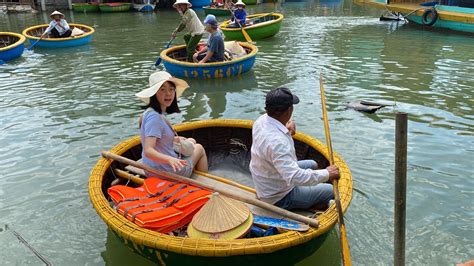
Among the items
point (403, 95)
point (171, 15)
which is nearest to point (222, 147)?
point (403, 95)

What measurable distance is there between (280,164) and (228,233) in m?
0.68

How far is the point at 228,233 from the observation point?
322 cm

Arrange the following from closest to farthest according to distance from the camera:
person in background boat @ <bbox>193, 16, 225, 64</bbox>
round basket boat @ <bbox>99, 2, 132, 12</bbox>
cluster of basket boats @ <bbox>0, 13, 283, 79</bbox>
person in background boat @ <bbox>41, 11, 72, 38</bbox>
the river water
Answer: 1. the river water
2. person in background boat @ <bbox>193, 16, 225, 64</bbox>
3. cluster of basket boats @ <bbox>0, 13, 283, 79</bbox>
4. person in background boat @ <bbox>41, 11, 72, 38</bbox>
5. round basket boat @ <bbox>99, 2, 132, 12</bbox>

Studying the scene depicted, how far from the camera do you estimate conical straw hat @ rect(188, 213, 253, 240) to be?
10.5ft

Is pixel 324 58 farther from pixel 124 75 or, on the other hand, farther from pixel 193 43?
pixel 124 75

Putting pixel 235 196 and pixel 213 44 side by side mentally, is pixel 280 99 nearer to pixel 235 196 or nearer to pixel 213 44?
pixel 235 196

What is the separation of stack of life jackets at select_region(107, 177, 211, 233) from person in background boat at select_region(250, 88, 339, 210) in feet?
1.80

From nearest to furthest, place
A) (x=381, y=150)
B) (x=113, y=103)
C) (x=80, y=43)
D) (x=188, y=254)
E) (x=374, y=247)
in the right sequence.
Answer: (x=188, y=254), (x=374, y=247), (x=381, y=150), (x=113, y=103), (x=80, y=43)

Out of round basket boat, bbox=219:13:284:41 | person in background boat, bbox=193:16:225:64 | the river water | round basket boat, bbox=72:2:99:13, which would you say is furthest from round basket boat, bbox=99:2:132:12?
person in background boat, bbox=193:16:225:64

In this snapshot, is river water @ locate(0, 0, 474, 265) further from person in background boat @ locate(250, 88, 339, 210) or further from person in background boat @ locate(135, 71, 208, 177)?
person in background boat @ locate(135, 71, 208, 177)

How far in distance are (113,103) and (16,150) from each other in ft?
7.78

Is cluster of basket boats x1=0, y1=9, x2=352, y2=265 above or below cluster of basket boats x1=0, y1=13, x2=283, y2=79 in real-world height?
below

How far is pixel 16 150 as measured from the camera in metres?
6.26

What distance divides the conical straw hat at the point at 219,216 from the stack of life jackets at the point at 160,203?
196 millimetres
